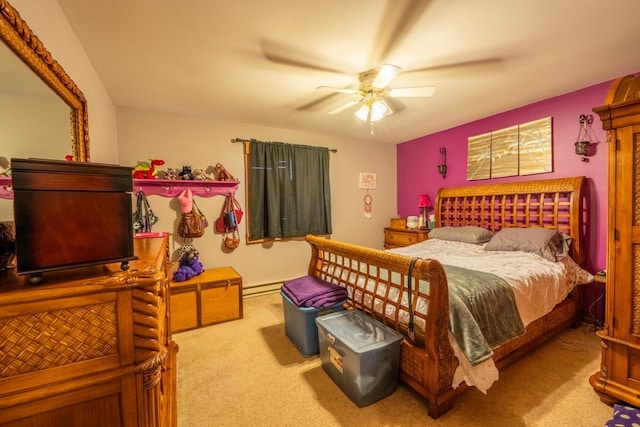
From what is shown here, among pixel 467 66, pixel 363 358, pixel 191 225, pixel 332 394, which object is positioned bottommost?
pixel 332 394

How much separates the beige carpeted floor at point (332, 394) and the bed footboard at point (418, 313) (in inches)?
6.9

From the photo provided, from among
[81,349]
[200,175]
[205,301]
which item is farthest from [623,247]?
[200,175]

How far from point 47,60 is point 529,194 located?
162 inches

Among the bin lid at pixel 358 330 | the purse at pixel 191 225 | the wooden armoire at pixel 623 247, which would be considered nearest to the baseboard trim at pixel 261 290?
the purse at pixel 191 225

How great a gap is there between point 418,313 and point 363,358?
434mm

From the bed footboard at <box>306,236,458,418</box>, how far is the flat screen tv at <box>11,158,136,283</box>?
1433 mm

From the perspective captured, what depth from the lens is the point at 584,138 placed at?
2.72 meters

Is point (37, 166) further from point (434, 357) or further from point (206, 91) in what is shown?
point (206, 91)

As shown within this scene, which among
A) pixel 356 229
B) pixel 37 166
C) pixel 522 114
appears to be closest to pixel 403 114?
pixel 522 114

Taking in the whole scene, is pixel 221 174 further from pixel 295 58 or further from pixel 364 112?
pixel 364 112

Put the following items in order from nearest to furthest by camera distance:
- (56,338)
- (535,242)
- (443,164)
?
(56,338)
(535,242)
(443,164)

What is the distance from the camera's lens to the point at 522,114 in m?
3.19

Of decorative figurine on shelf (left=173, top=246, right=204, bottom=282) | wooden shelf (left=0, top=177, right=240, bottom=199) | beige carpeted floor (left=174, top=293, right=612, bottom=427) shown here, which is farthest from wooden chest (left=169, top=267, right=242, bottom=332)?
wooden shelf (left=0, top=177, right=240, bottom=199)

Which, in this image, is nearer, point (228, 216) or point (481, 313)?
point (481, 313)
